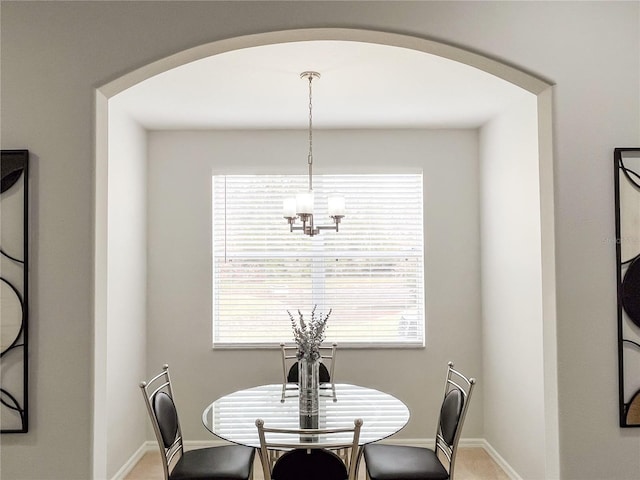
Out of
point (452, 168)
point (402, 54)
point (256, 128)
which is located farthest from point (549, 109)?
point (256, 128)

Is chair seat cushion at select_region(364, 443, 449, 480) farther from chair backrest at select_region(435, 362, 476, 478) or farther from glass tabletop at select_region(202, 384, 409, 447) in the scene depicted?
glass tabletop at select_region(202, 384, 409, 447)

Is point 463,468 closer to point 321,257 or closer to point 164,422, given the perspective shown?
point 321,257

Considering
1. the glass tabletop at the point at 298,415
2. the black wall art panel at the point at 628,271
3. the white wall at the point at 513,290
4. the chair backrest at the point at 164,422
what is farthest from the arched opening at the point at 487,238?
the glass tabletop at the point at 298,415

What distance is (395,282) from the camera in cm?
479

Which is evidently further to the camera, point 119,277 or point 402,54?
point 119,277

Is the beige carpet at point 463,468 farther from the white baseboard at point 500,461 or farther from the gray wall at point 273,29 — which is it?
the gray wall at point 273,29

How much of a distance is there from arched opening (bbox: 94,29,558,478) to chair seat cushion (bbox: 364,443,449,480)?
0.59 meters

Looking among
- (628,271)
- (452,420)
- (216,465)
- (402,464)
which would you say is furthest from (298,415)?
(628,271)

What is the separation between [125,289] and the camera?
4.18 metres

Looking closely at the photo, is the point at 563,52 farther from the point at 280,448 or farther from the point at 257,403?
the point at 257,403

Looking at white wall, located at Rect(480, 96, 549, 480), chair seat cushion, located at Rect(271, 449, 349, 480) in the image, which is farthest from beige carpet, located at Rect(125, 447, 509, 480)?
chair seat cushion, located at Rect(271, 449, 349, 480)

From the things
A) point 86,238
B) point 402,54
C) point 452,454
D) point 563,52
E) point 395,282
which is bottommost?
point 452,454

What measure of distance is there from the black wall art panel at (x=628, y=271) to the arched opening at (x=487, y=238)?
0.25 metres

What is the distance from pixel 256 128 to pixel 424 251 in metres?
1.79
